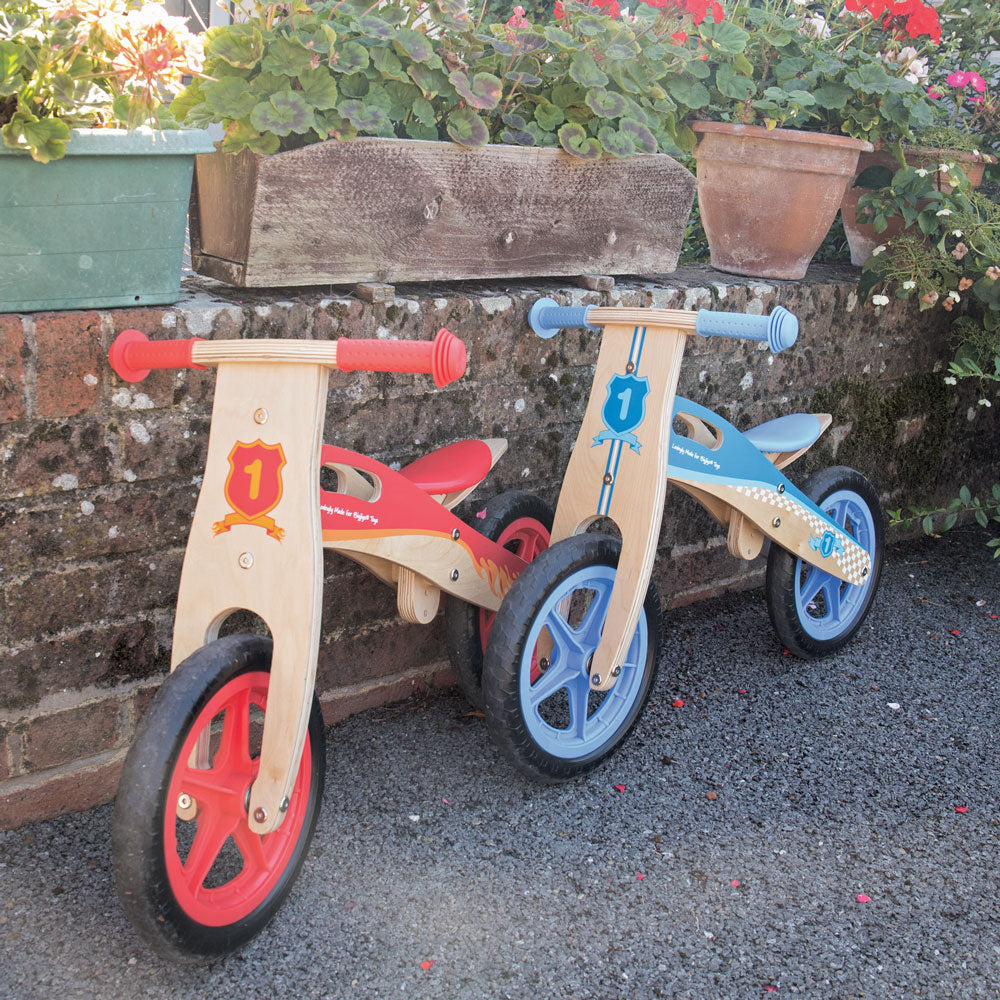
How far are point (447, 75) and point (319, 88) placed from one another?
32 centimetres

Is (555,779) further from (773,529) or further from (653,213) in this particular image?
(653,213)

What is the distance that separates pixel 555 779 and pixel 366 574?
1.99ft

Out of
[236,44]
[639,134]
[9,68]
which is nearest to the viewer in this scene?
[9,68]

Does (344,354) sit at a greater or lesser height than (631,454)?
greater

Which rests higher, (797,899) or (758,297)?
(758,297)

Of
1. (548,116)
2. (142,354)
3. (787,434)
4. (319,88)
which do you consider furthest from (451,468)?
(787,434)

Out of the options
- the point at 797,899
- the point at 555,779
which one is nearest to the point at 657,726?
the point at 555,779

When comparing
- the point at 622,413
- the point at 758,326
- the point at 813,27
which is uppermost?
the point at 813,27

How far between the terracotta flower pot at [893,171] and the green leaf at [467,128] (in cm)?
148

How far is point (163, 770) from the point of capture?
5.00ft

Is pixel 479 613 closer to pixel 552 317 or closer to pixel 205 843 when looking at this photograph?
pixel 552 317

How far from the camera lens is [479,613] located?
2.30m

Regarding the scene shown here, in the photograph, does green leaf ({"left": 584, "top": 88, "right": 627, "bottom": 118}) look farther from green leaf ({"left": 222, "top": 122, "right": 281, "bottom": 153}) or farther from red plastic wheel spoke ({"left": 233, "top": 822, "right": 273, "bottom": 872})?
red plastic wheel spoke ({"left": 233, "top": 822, "right": 273, "bottom": 872})

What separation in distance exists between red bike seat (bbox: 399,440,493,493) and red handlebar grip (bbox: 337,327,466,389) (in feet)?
1.53
